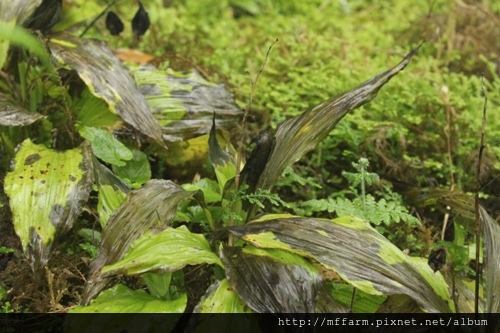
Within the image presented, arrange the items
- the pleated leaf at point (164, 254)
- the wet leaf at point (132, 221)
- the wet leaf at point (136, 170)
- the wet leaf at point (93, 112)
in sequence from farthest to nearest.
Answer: the wet leaf at point (93, 112) < the wet leaf at point (136, 170) < the wet leaf at point (132, 221) < the pleated leaf at point (164, 254)

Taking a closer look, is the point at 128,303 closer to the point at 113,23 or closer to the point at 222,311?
the point at 222,311

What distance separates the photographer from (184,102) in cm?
292

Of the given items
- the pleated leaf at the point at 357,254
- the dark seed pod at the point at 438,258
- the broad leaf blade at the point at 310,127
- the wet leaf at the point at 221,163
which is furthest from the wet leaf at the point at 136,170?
the dark seed pod at the point at 438,258

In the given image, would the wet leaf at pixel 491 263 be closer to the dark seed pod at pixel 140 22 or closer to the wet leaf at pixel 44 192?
the wet leaf at pixel 44 192

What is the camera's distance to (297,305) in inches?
71.1

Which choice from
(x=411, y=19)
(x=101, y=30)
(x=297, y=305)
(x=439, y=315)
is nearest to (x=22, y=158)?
(x=297, y=305)

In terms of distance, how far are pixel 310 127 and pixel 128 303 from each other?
984 mm

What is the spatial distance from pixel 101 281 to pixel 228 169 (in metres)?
0.73

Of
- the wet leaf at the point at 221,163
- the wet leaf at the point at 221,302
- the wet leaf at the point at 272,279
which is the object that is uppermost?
the wet leaf at the point at 221,163

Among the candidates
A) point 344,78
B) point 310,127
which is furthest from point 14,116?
point 344,78

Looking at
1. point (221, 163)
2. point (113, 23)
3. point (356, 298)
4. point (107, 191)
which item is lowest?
point (356, 298)

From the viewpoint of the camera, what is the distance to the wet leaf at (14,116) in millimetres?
2369

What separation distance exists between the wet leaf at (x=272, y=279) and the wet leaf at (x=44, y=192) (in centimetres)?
57

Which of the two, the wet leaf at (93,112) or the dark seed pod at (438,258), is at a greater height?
the wet leaf at (93,112)
